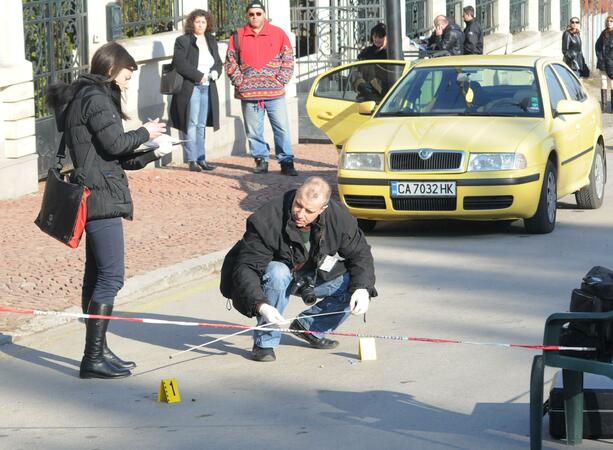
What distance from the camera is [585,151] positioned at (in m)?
13.5

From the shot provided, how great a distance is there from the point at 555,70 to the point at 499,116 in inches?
51.2

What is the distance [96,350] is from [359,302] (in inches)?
56.8

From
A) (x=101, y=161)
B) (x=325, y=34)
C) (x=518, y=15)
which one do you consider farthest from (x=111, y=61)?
(x=518, y=15)

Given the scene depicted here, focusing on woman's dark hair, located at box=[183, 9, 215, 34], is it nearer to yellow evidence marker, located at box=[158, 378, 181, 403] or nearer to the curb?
the curb

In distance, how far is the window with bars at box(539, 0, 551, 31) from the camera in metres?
35.8

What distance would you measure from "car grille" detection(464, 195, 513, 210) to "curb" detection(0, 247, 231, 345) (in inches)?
85.2

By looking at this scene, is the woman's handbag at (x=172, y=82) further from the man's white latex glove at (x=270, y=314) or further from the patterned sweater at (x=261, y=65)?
the man's white latex glove at (x=270, y=314)

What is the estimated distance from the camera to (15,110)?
1415 cm

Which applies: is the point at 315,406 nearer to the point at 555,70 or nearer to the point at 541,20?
the point at 555,70

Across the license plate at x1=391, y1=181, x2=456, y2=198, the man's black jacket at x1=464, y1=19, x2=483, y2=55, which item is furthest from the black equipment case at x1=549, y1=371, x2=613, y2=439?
the man's black jacket at x1=464, y1=19, x2=483, y2=55

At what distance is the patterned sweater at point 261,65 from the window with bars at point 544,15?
21064mm

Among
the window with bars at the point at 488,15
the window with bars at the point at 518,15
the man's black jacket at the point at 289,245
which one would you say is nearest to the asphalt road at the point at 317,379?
the man's black jacket at the point at 289,245

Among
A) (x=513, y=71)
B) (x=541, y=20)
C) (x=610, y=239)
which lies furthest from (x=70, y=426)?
(x=541, y=20)

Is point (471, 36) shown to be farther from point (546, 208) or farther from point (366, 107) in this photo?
point (546, 208)
